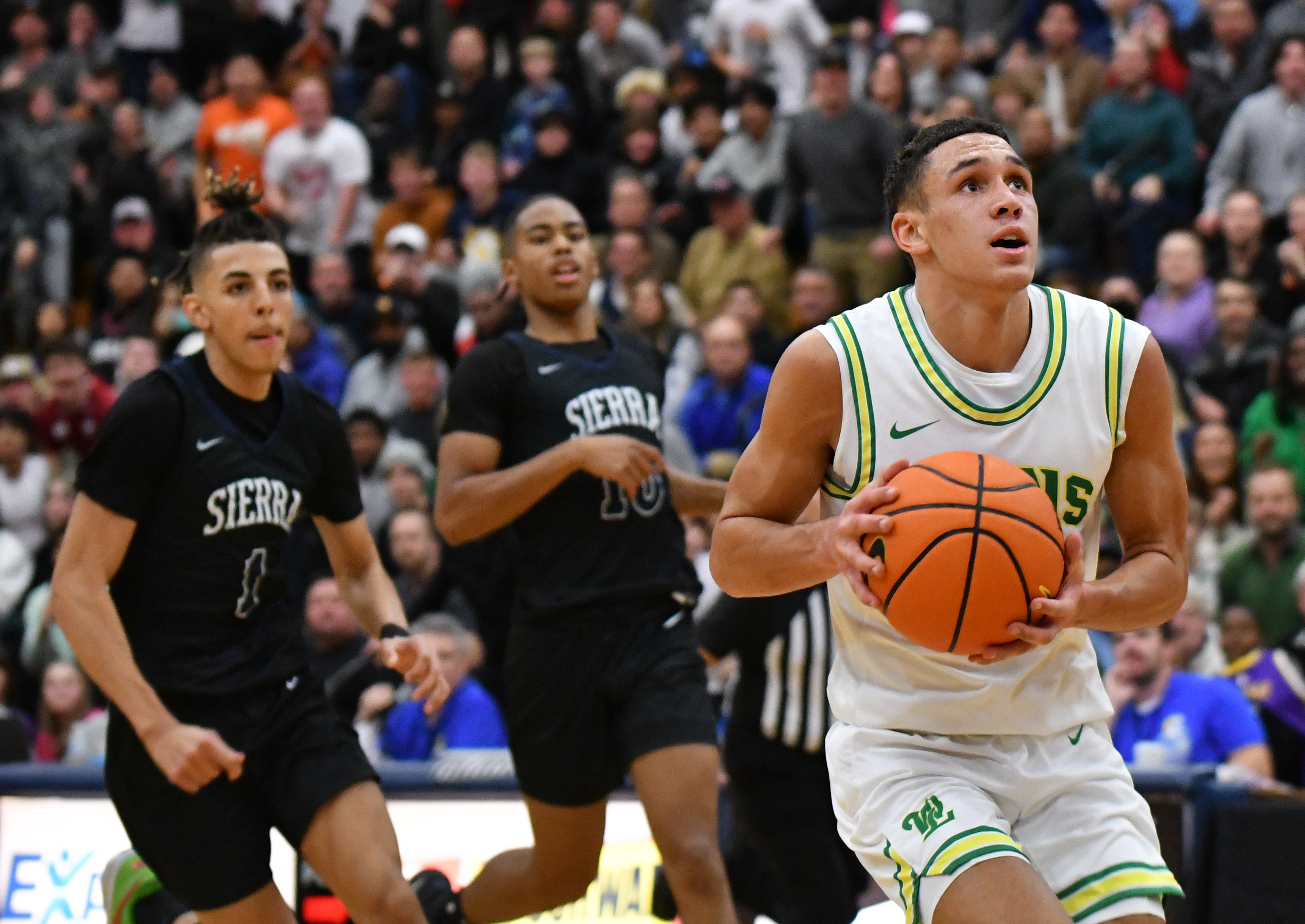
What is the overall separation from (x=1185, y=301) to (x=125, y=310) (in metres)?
7.62

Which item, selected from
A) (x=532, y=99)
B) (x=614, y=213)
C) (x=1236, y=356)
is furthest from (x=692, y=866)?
(x=532, y=99)

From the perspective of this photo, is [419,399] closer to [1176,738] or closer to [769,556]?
[1176,738]

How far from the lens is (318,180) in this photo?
14.1 meters

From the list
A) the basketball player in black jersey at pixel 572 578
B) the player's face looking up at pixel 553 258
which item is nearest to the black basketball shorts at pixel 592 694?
the basketball player in black jersey at pixel 572 578

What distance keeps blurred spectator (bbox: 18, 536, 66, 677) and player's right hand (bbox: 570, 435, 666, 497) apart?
5.66 meters

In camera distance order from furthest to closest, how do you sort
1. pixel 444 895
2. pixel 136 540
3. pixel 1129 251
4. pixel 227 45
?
pixel 227 45, pixel 1129 251, pixel 444 895, pixel 136 540

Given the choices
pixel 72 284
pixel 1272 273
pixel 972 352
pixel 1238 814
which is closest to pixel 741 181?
pixel 1272 273

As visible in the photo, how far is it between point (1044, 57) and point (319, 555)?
6.13m

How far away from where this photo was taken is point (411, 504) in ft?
33.3

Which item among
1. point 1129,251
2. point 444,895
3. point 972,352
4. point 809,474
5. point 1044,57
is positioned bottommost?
point 444,895

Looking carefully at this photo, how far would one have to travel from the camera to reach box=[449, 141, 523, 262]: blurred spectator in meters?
12.9

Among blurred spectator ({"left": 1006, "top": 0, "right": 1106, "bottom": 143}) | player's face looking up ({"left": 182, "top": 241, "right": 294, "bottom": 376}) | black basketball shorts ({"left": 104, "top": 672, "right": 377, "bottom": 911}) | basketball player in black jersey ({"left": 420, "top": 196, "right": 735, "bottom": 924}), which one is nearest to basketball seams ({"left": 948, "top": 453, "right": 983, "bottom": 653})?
basketball player in black jersey ({"left": 420, "top": 196, "right": 735, "bottom": 924})

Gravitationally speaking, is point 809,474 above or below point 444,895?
above

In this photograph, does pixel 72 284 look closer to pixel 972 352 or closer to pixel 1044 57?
pixel 1044 57
